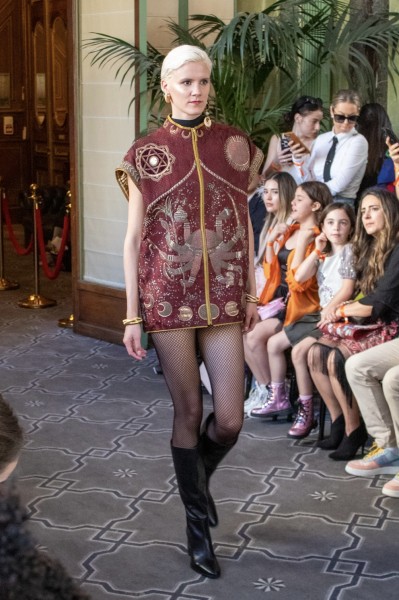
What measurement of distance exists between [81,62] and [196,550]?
451cm

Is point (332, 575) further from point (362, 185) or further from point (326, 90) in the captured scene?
point (326, 90)

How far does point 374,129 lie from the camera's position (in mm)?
6508

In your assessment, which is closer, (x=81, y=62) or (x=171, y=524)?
(x=171, y=524)

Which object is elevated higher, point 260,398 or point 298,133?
point 298,133

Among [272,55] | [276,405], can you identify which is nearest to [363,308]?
[276,405]

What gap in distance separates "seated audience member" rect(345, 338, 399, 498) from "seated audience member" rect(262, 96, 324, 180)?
6.94ft

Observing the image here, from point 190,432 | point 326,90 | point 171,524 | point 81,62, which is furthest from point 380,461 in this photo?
point 81,62

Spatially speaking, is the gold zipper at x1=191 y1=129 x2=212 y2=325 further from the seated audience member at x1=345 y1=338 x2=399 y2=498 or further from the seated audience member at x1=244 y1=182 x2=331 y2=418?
the seated audience member at x1=244 y1=182 x2=331 y2=418

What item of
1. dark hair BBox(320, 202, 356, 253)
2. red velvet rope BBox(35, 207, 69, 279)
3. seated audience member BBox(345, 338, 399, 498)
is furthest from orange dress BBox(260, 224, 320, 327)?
red velvet rope BBox(35, 207, 69, 279)

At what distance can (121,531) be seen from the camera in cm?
417

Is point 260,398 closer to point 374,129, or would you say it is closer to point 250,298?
point 374,129

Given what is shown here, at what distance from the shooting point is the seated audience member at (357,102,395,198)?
641cm

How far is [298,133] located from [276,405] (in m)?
1.89

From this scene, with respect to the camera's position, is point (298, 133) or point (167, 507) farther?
point (298, 133)
